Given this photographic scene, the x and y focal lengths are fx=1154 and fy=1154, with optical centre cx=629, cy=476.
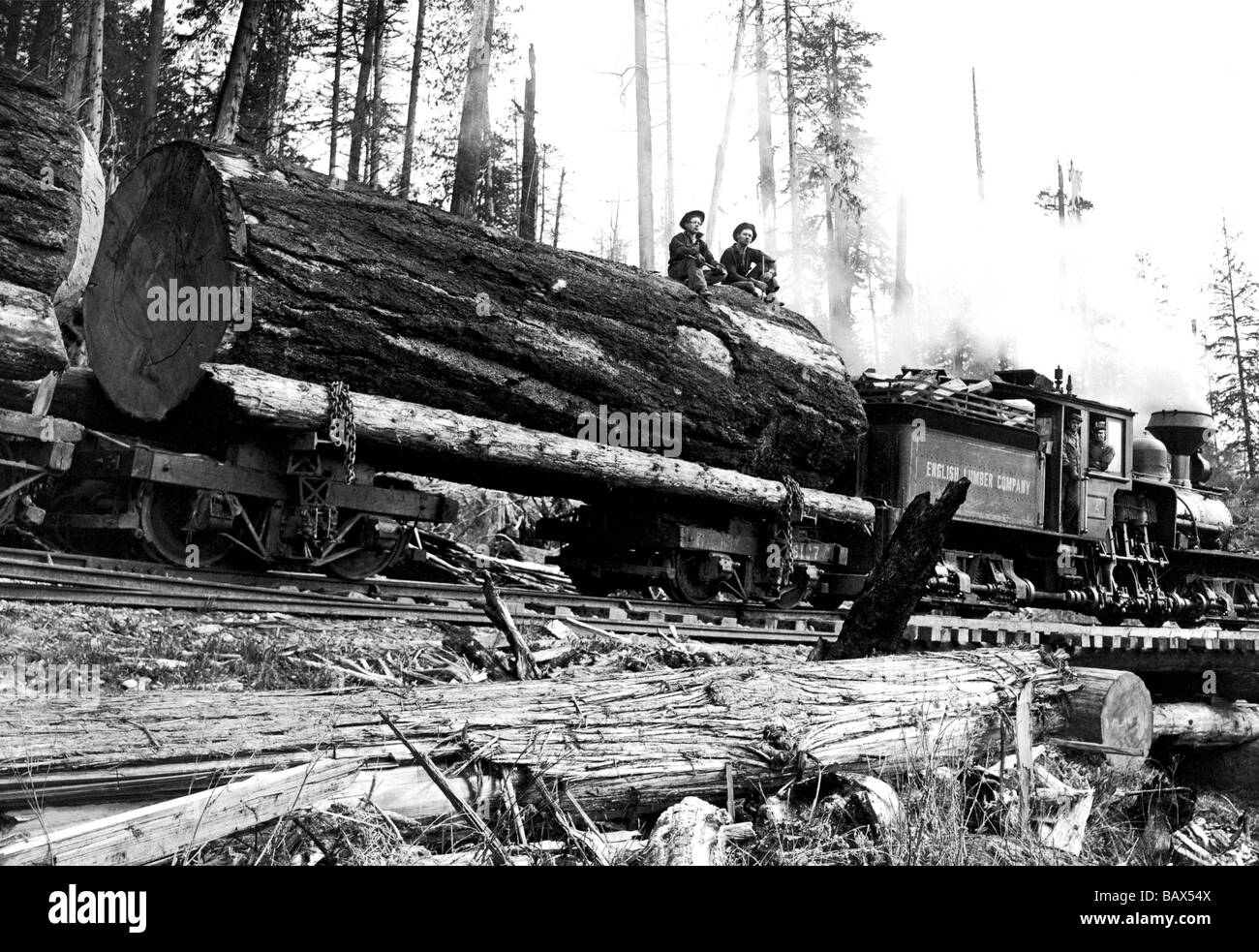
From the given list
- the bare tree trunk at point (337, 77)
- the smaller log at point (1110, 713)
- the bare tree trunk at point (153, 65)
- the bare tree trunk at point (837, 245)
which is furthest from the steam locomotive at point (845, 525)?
the bare tree trunk at point (337, 77)

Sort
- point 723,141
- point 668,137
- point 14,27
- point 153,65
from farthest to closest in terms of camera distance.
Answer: point 668,137
point 723,141
point 14,27
point 153,65

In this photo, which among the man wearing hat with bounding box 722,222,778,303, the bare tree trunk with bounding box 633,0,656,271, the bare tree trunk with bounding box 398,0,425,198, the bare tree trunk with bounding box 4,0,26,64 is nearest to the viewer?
the man wearing hat with bounding box 722,222,778,303

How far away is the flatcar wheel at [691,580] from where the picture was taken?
10500 mm

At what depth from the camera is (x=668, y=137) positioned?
105ft

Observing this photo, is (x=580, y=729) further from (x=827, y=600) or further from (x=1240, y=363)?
(x=1240, y=363)

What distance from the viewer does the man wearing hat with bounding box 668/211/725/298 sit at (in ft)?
37.1

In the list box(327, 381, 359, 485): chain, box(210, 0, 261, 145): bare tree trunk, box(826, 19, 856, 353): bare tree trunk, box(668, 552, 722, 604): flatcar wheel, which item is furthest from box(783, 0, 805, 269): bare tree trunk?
box(327, 381, 359, 485): chain

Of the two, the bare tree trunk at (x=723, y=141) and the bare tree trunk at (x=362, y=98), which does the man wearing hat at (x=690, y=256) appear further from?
the bare tree trunk at (x=723, y=141)

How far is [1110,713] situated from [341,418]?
5136 millimetres

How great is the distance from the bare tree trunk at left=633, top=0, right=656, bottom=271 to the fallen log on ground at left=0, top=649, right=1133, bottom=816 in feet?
67.7

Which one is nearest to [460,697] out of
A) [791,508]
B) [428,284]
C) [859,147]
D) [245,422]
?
[245,422]

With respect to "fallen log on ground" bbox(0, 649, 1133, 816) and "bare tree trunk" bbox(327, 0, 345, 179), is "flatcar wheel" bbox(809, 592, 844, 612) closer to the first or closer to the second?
"fallen log on ground" bbox(0, 649, 1133, 816)

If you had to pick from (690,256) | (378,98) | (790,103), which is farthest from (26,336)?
(790,103)
